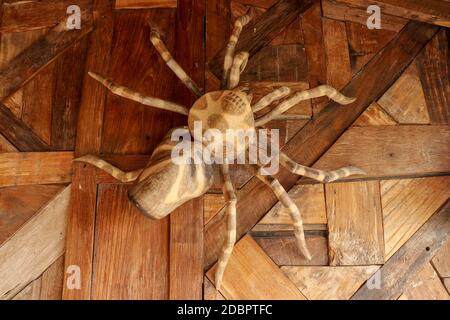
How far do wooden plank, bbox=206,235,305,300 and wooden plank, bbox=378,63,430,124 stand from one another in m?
0.55

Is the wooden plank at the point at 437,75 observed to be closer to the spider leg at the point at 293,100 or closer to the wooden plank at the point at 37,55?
the spider leg at the point at 293,100

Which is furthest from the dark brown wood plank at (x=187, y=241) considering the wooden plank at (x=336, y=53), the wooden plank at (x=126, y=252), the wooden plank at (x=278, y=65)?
the wooden plank at (x=336, y=53)

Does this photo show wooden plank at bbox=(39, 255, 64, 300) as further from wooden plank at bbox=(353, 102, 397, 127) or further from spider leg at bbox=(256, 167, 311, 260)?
wooden plank at bbox=(353, 102, 397, 127)

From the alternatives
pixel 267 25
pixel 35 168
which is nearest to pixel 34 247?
pixel 35 168

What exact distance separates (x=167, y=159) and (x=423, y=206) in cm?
72

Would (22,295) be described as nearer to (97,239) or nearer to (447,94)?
(97,239)

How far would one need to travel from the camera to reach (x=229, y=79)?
99 cm

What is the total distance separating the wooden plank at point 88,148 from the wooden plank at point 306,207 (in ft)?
1.55

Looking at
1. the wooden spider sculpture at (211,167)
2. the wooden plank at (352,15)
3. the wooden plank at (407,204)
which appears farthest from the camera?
the wooden plank at (352,15)

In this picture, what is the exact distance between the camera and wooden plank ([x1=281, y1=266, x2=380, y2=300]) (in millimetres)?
1090

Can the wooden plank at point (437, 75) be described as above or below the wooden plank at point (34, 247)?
above

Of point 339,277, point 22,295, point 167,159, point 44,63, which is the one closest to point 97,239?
point 22,295

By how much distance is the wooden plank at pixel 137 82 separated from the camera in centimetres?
114

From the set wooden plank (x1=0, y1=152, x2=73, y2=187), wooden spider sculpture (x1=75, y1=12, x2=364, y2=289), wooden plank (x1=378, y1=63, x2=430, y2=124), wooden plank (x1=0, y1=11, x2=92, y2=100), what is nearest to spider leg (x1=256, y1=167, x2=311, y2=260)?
wooden spider sculpture (x1=75, y1=12, x2=364, y2=289)
